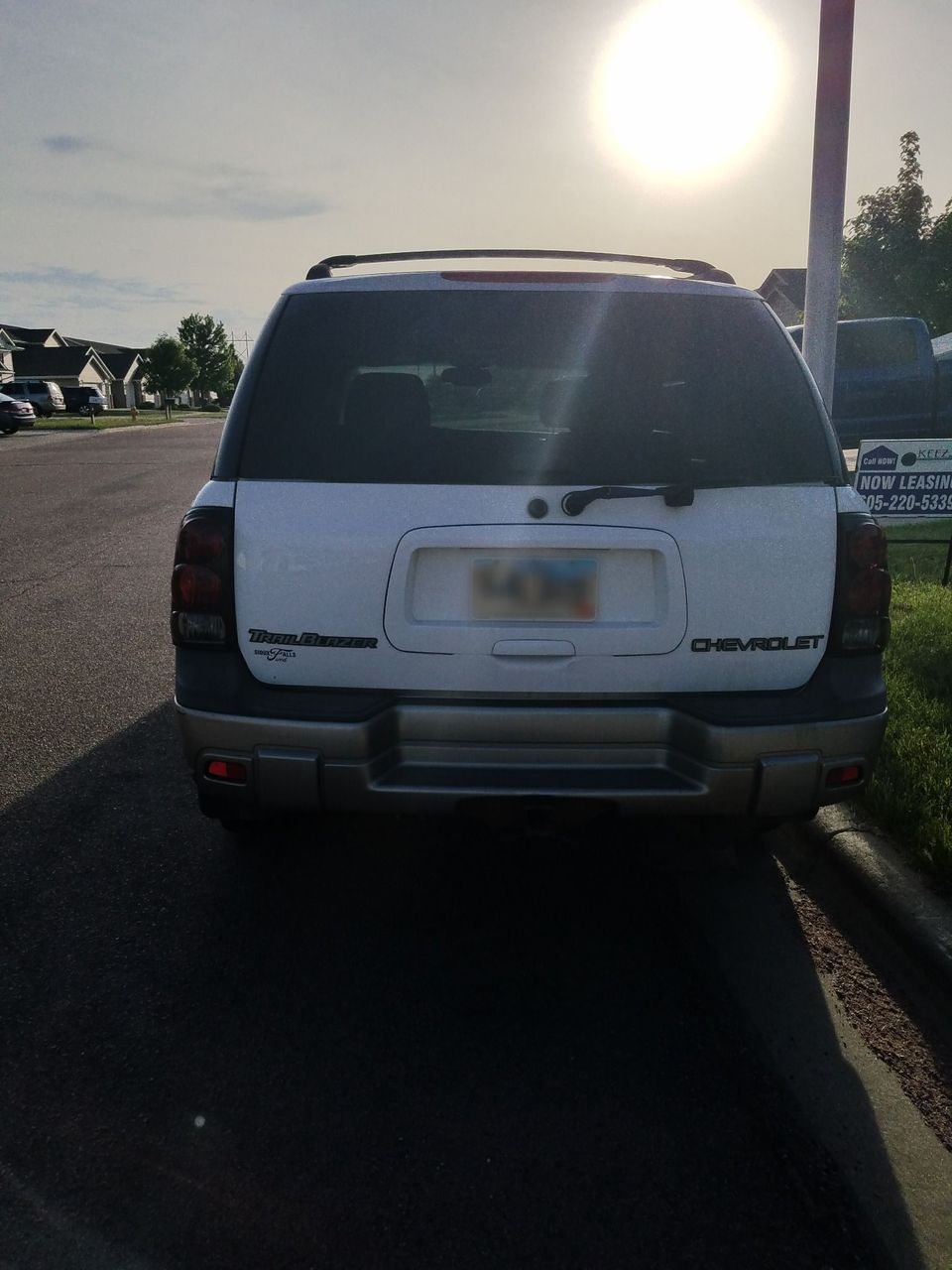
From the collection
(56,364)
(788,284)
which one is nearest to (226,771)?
(788,284)

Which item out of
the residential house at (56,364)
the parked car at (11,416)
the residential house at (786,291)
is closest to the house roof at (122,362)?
the residential house at (56,364)

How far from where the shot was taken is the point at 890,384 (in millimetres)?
14469

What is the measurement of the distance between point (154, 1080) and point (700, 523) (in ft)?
6.10

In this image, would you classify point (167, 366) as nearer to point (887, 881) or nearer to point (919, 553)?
point (919, 553)

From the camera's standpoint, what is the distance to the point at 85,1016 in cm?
268

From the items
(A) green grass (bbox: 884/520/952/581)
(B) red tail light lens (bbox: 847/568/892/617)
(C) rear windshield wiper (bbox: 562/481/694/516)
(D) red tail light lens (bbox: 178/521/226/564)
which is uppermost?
(C) rear windshield wiper (bbox: 562/481/694/516)

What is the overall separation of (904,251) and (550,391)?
2800 cm

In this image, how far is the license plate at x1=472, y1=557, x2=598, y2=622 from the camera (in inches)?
106

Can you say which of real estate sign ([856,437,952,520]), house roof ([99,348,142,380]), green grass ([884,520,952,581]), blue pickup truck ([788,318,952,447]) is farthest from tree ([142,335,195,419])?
real estate sign ([856,437,952,520])

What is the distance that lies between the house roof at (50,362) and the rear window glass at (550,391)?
10050 cm

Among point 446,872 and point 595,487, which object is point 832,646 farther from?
point 446,872

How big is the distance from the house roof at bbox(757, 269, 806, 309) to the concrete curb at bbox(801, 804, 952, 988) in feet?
155

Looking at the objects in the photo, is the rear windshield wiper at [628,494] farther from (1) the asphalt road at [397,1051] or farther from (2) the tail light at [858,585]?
(1) the asphalt road at [397,1051]

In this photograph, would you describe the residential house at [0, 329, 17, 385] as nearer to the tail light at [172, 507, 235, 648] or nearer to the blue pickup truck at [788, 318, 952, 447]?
the blue pickup truck at [788, 318, 952, 447]
